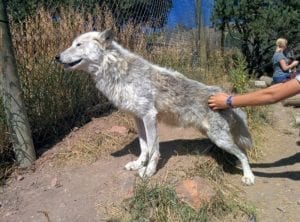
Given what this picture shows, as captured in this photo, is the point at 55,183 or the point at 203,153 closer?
the point at 55,183

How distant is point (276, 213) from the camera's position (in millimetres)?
4086

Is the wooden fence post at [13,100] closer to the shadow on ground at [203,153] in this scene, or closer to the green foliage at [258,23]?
the shadow on ground at [203,153]

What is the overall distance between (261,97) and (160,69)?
3.75ft

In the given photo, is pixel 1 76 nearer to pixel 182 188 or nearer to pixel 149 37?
pixel 182 188

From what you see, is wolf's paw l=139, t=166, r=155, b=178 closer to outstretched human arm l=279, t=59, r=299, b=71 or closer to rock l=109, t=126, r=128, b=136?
rock l=109, t=126, r=128, b=136

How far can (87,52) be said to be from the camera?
4.17 meters

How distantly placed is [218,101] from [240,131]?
67cm

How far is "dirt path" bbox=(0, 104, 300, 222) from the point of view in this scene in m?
3.82

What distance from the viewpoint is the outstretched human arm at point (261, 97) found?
3910 mm

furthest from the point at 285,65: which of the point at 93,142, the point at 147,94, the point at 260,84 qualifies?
the point at 147,94

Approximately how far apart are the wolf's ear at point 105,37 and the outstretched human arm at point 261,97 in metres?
1.20

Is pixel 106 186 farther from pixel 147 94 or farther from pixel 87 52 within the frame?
pixel 87 52

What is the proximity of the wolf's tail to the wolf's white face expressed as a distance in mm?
1640

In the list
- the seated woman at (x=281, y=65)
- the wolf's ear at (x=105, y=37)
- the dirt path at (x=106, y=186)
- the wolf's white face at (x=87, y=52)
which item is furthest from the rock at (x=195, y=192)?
the seated woman at (x=281, y=65)
